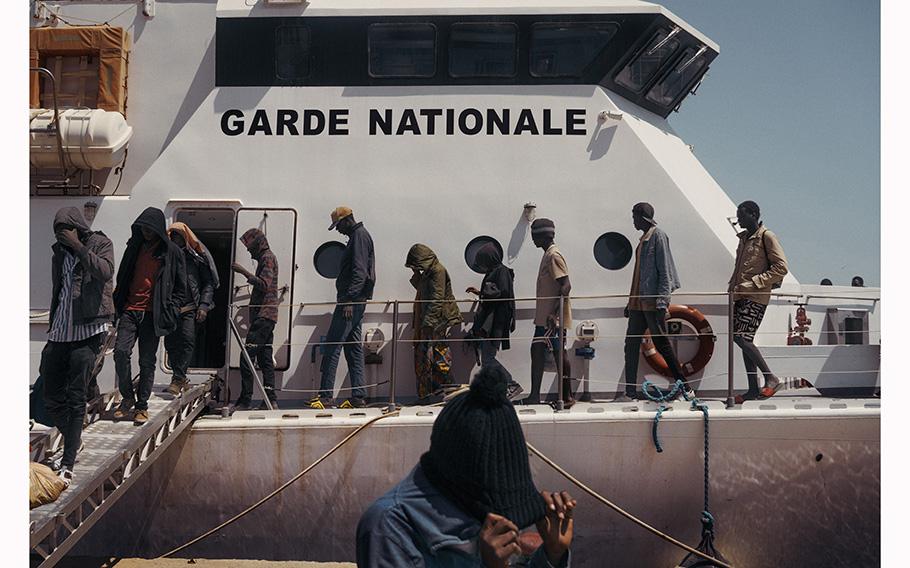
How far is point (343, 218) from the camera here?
6.11 meters

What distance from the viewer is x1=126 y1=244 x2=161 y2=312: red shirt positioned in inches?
209

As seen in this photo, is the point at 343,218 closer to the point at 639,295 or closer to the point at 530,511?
the point at 639,295

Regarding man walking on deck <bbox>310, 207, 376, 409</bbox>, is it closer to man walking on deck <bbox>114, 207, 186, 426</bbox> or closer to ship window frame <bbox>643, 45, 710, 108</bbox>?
man walking on deck <bbox>114, 207, 186, 426</bbox>

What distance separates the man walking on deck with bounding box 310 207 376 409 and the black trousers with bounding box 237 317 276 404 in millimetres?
320

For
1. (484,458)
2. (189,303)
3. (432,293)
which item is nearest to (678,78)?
(432,293)

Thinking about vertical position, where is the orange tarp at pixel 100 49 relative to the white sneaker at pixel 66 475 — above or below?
above

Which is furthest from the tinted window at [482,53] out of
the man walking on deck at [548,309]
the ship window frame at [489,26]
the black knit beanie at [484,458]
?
the black knit beanie at [484,458]

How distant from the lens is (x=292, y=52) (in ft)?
22.0

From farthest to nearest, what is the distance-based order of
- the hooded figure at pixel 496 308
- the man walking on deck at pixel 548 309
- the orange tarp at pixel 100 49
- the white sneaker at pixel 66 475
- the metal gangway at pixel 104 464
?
the orange tarp at pixel 100 49 < the hooded figure at pixel 496 308 < the man walking on deck at pixel 548 309 < the white sneaker at pixel 66 475 < the metal gangway at pixel 104 464

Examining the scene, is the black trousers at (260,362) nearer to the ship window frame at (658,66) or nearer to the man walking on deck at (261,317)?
the man walking on deck at (261,317)

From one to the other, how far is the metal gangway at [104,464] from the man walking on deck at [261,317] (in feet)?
0.88

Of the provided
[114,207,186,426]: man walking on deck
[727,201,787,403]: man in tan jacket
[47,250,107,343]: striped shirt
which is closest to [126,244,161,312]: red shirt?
[114,207,186,426]: man walking on deck

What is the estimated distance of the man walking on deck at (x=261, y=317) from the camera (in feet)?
19.9

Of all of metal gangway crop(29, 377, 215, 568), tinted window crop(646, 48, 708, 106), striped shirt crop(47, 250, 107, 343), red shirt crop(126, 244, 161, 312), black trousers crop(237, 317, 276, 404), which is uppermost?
tinted window crop(646, 48, 708, 106)
